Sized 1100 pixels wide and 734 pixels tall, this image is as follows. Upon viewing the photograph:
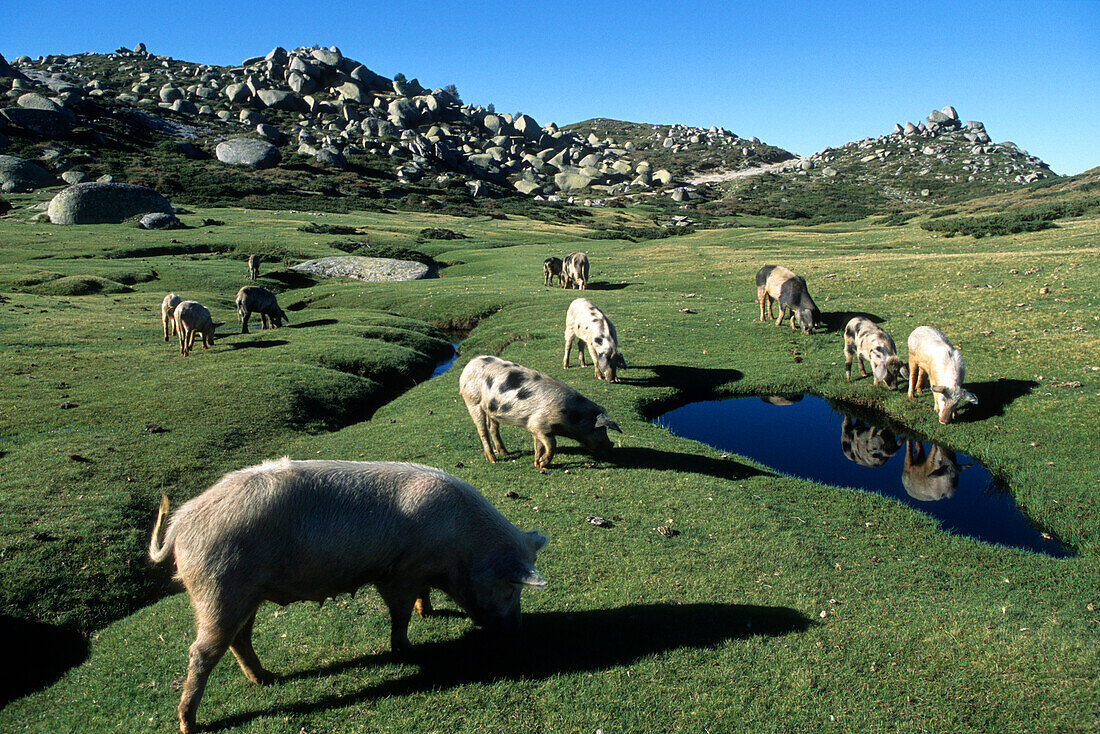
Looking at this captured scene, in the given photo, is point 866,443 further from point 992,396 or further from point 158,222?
point 158,222

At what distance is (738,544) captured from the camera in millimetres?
11617

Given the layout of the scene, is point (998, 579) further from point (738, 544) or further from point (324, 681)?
point (324, 681)

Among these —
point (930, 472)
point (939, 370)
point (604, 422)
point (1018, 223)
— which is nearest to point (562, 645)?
point (604, 422)

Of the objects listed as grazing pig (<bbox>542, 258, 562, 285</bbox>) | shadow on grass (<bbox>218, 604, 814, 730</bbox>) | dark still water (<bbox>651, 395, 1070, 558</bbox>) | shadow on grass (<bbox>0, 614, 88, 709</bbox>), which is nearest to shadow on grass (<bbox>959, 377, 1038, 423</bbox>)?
dark still water (<bbox>651, 395, 1070, 558</bbox>)

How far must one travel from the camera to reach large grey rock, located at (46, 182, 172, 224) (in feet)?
210

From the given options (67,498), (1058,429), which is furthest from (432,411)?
(1058,429)

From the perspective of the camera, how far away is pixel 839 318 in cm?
2983

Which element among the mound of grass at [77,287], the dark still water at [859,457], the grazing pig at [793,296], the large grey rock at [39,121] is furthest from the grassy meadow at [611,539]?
the large grey rock at [39,121]

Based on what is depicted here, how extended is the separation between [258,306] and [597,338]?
19062mm

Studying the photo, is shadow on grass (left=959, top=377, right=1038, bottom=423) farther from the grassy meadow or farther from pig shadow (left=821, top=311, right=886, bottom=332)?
pig shadow (left=821, top=311, right=886, bottom=332)

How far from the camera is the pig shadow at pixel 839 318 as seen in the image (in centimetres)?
2886

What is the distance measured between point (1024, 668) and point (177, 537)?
36.8ft

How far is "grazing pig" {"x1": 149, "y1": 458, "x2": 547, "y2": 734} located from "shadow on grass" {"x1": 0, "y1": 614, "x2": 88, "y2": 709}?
10.6 feet

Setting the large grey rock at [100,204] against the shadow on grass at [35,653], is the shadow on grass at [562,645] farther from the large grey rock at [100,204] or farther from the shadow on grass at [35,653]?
the large grey rock at [100,204]
